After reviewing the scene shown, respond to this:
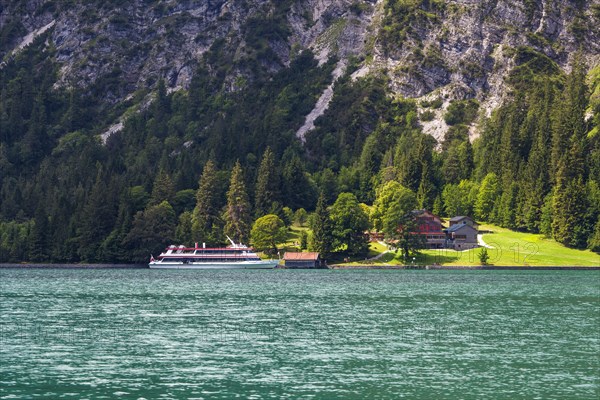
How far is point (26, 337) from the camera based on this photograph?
6888cm

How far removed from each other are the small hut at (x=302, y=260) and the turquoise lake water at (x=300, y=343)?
231 ft

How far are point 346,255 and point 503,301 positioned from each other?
314 feet

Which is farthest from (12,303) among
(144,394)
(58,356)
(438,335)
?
(144,394)

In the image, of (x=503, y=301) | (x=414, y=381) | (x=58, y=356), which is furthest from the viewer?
(x=503, y=301)

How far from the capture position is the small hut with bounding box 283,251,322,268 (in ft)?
632

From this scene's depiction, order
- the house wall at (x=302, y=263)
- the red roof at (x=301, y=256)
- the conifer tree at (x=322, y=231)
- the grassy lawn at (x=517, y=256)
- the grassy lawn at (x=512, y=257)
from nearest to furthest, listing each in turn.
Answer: the grassy lawn at (x=517, y=256) → the grassy lawn at (x=512, y=257) → the house wall at (x=302, y=263) → the red roof at (x=301, y=256) → the conifer tree at (x=322, y=231)

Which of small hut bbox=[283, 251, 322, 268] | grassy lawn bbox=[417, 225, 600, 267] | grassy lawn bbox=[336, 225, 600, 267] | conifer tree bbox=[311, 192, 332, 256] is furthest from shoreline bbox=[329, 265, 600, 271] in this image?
conifer tree bbox=[311, 192, 332, 256]

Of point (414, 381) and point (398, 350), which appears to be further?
point (398, 350)

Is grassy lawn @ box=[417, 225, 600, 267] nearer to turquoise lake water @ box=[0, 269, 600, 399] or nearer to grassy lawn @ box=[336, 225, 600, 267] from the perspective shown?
grassy lawn @ box=[336, 225, 600, 267]

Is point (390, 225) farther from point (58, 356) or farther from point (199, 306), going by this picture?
point (58, 356)

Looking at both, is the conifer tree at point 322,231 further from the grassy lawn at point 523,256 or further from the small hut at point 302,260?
the grassy lawn at point 523,256

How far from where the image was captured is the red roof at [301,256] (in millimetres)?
193250

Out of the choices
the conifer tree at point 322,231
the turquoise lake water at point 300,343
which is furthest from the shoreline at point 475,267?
the turquoise lake water at point 300,343

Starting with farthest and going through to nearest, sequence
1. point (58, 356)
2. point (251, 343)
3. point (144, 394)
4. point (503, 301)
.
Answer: point (503, 301)
point (251, 343)
point (58, 356)
point (144, 394)
